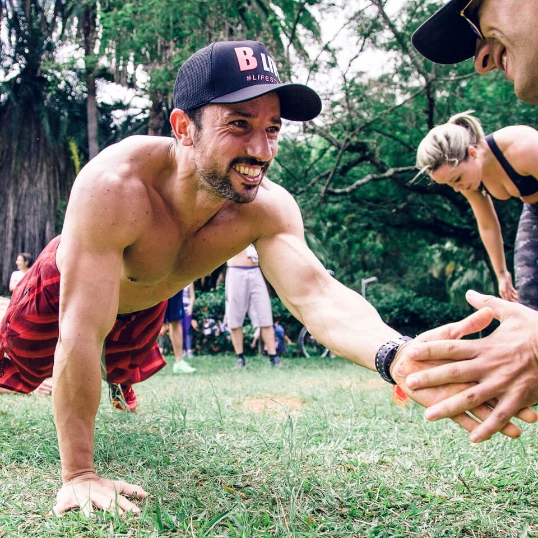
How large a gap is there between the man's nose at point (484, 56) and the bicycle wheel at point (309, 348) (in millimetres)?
8710

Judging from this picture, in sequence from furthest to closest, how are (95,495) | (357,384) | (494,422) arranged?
(357,384), (95,495), (494,422)

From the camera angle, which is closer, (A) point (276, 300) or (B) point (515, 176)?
(B) point (515, 176)

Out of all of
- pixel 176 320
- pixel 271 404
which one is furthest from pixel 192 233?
pixel 176 320

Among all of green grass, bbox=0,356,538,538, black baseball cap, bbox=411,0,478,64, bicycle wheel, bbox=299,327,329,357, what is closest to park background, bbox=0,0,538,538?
green grass, bbox=0,356,538,538

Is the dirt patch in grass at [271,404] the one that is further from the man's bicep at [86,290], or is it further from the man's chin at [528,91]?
the man's chin at [528,91]

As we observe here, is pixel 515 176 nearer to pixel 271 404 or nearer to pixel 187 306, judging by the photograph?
pixel 271 404

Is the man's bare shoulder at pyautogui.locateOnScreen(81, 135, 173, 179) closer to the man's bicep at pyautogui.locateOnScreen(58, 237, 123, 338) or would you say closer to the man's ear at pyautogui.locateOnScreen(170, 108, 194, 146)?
the man's ear at pyautogui.locateOnScreen(170, 108, 194, 146)

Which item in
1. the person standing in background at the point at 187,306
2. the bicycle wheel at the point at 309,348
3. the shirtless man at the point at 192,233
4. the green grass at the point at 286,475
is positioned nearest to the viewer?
the green grass at the point at 286,475

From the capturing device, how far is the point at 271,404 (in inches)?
166

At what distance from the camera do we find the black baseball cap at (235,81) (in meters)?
2.34

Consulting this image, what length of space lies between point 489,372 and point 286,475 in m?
0.98

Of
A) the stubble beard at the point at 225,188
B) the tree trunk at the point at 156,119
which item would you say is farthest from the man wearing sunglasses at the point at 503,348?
the tree trunk at the point at 156,119

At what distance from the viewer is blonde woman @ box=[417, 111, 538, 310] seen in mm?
3844

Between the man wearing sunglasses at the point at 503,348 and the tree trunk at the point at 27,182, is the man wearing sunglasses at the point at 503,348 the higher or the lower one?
the lower one
